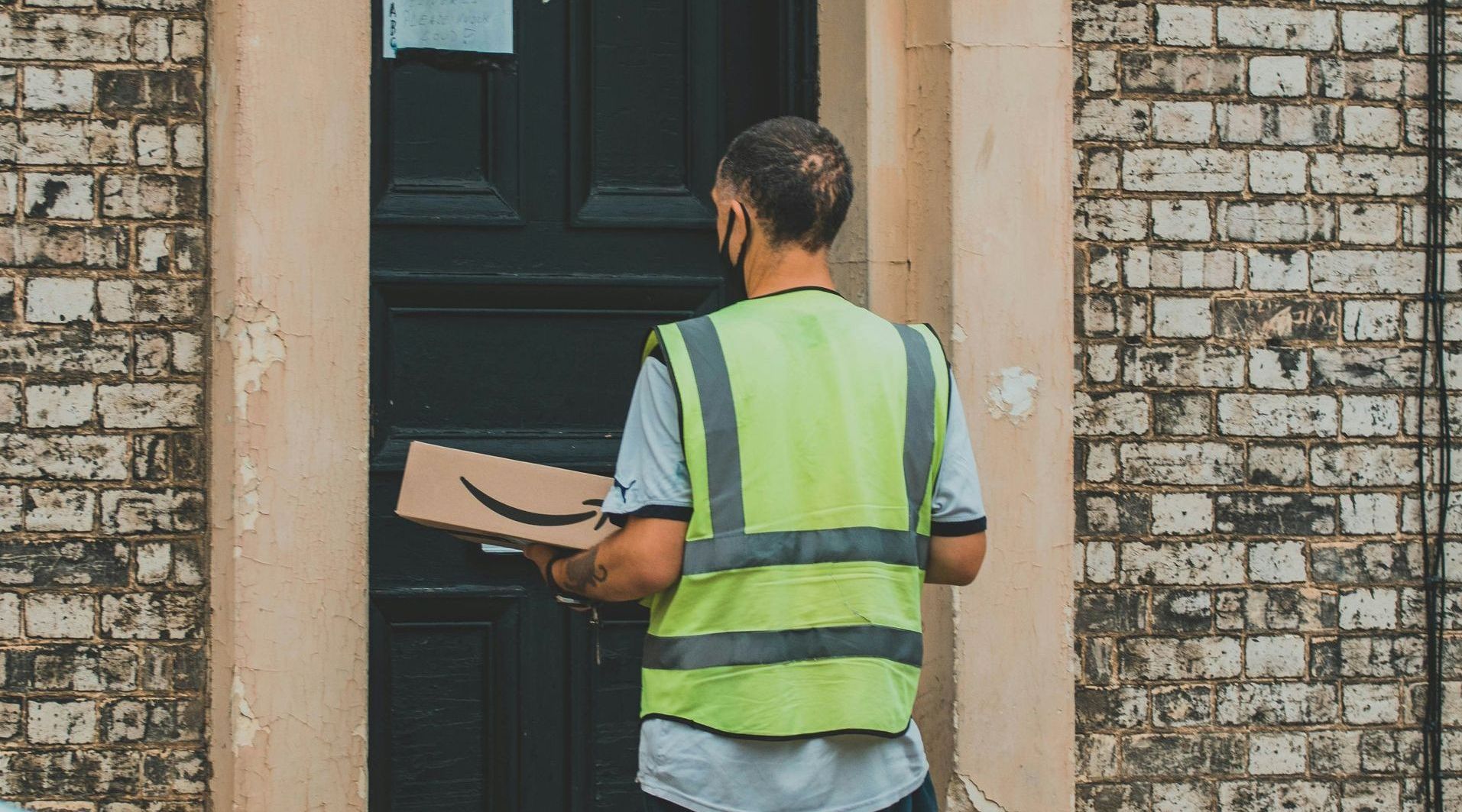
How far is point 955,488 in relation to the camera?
2.54 metres

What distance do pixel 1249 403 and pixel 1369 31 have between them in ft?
3.36

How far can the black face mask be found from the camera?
2.49 meters

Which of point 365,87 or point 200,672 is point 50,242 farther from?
point 200,672

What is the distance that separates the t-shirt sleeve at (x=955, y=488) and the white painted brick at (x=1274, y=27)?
78.1 inches

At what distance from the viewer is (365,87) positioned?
3.61 meters

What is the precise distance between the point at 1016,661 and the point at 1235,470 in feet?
2.57

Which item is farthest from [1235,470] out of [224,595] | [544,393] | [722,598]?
[224,595]

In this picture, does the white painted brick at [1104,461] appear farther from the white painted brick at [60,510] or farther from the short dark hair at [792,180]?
the white painted brick at [60,510]

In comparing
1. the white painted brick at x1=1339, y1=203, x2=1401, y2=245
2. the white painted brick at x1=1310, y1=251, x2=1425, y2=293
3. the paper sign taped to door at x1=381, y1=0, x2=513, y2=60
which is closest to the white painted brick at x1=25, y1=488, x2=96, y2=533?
the paper sign taped to door at x1=381, y1=0, x2=513, y2=60

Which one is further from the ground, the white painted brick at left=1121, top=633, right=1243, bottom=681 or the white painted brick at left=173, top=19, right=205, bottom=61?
the white painted brick at left=173, top=19, right=205, bottom=61

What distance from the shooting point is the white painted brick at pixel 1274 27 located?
4070 mm

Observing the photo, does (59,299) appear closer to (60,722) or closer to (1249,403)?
(60,722)

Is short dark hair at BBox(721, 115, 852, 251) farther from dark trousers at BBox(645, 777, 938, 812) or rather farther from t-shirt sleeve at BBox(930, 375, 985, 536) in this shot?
dark trousers at BBox(645, 777, 938, 812)

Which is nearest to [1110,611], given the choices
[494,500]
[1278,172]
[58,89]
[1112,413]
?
[1112,413]
